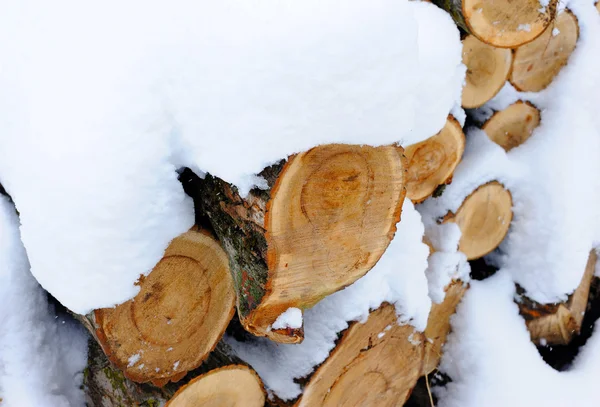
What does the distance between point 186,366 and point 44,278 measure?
418 mm

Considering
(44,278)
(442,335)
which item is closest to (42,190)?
(44,278)

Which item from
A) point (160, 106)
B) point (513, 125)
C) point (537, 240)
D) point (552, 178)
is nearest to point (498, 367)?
point (537, 240)

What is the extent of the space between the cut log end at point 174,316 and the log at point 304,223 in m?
0.09

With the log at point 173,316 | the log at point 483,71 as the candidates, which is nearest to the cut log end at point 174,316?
the log at point 173,316

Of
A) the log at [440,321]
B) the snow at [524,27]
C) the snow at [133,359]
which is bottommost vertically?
the log at [440,321]

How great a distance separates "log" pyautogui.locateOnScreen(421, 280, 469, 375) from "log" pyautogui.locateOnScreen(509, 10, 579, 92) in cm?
93

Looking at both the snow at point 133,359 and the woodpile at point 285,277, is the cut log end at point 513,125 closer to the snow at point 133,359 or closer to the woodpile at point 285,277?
the woodpile at point 285,277

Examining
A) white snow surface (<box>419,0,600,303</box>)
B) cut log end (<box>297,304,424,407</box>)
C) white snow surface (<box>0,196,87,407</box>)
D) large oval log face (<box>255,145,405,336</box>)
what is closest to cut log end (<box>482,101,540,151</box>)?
white snow surface (<box>419,0,600,303</box>)

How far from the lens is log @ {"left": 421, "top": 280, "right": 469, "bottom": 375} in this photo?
189cm

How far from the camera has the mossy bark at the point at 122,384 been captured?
130 centimetres

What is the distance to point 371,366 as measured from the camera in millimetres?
1459

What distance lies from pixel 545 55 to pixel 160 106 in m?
1.79

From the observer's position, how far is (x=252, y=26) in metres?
0.93

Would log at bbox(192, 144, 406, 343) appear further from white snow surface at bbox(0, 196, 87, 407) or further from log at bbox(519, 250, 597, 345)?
log at bbox(519, 250, 597, 345)
